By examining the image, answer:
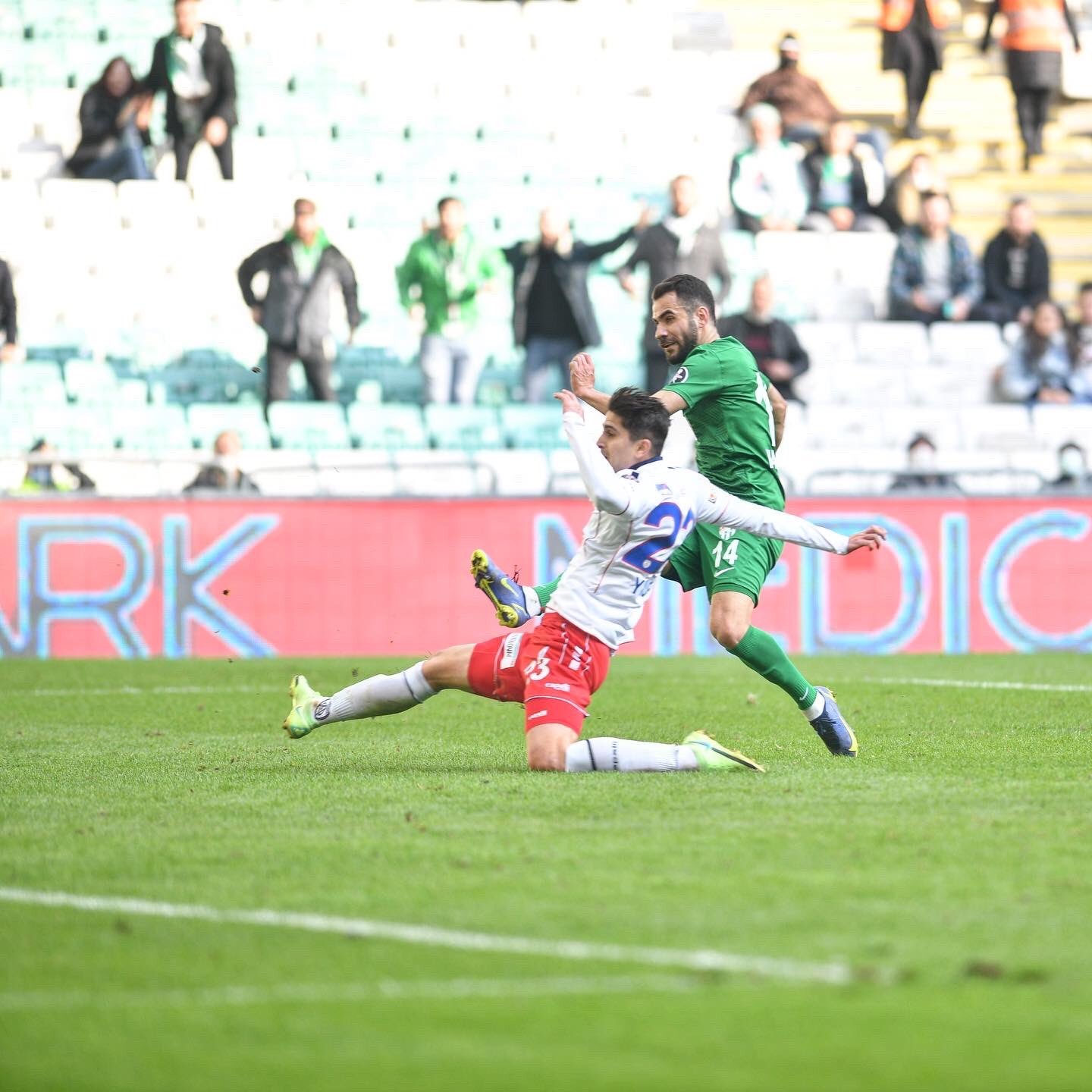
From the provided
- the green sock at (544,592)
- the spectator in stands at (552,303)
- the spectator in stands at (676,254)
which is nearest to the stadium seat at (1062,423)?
the spectator in stands at (676,254)

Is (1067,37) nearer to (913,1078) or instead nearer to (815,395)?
(815,395)

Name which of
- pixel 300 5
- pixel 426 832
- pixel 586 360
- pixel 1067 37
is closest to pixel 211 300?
pixel 300 5

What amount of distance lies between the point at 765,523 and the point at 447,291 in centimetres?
1060

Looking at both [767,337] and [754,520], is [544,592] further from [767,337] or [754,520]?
[767,337]

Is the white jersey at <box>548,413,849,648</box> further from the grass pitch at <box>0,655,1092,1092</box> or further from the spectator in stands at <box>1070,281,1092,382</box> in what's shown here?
the spectator in stands at <box>1070,281,1092,382</box>

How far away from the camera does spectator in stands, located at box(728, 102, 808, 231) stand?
20.3 meters

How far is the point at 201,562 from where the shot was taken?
15812 mm

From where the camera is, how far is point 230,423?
18.3 m

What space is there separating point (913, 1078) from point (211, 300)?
17.3 meters

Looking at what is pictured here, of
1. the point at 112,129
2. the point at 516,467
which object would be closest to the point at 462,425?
the point at 516,467

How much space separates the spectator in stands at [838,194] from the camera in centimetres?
2089

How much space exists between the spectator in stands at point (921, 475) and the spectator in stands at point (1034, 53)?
6403 millimetres

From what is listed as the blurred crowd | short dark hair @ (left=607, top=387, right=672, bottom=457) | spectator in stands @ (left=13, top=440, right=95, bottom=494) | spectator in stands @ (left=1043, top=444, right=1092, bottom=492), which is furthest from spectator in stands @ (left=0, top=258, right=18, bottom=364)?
short dark hair @ (left=607, top=387, right=672, bottom=457)

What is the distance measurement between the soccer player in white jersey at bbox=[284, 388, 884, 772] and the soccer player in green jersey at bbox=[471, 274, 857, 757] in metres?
0.25
